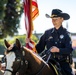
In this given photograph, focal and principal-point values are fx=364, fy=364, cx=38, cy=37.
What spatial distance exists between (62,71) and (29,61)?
0.83 metres

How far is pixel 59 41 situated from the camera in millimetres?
6422

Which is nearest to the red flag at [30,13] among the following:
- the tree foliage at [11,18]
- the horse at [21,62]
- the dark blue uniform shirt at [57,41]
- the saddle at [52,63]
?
the dark blue uniform shirt at [57,41]

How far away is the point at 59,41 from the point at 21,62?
1.13 meters

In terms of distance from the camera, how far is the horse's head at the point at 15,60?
545 centimetres

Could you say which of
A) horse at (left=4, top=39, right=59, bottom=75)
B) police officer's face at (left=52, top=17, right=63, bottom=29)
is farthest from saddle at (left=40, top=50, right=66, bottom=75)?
police officer's face at (left=52, top=17, right=63, bottom=29)

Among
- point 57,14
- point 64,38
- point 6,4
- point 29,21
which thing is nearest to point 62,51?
point 64,38

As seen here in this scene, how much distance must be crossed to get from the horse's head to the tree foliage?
20610 millimetres

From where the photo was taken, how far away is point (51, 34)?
660 centimetres

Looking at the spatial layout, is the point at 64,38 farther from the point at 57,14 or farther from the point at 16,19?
the point at 16,19

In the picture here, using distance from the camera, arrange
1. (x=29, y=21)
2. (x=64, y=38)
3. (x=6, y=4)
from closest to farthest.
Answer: (x=64, y=38), (x=29, y=21), (x=6, y=4)

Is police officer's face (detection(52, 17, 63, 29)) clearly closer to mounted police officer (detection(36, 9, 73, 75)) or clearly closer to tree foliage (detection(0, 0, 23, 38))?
mounted police officer (detection(36, 9, 73, 75))

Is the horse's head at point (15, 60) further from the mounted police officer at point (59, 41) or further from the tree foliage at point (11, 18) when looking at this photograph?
the tree foliage at point (11, 18)

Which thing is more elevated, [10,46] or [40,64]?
[10,46]

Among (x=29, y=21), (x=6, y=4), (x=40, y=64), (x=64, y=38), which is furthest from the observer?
(x=6, y=4)
